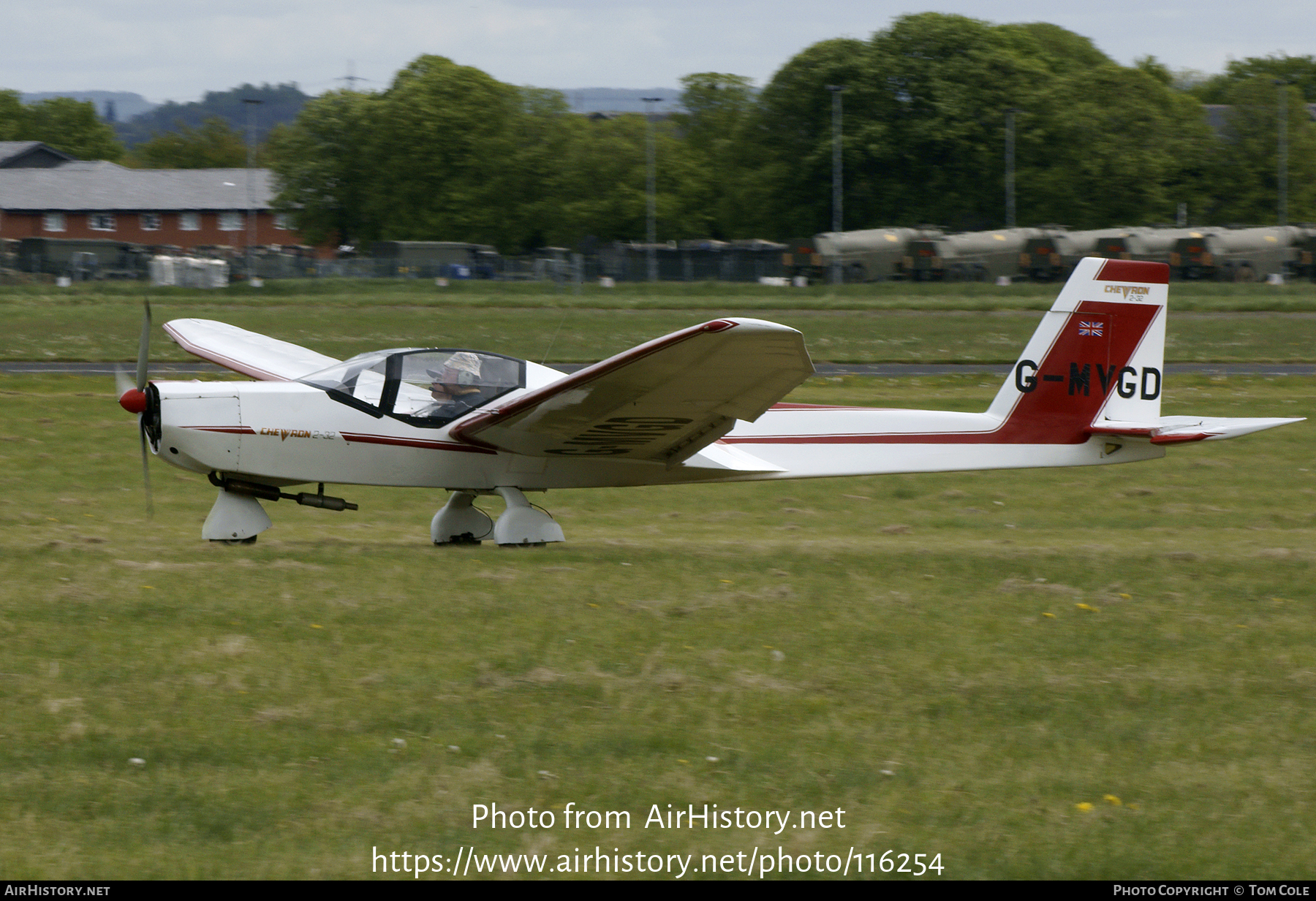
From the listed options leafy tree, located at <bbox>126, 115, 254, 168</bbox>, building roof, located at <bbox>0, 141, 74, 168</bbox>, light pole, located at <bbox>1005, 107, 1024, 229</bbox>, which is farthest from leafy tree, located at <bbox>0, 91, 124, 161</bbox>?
light pole, located at <bbox>1005, 107, 1024, 229</bbox>

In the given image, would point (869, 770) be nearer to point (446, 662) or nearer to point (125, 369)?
point (446, 662)

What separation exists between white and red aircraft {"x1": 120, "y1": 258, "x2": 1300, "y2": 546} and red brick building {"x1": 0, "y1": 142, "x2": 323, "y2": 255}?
8993cm

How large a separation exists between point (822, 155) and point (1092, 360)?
225 ft

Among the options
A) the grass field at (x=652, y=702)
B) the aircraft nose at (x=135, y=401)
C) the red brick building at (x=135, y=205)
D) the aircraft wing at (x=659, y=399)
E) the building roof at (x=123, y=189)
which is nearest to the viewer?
the grass field at (x=652, y=702)

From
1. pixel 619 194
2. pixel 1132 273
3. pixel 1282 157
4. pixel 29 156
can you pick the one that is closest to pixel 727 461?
pixel 1132 273

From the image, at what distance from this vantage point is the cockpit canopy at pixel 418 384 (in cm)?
1081

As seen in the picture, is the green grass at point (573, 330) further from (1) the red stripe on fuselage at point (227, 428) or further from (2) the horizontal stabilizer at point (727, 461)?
(1) the red stripe on fuselage at point (227, 428)

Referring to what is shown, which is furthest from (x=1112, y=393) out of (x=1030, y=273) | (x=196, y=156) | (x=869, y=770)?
(x=196, y=156)

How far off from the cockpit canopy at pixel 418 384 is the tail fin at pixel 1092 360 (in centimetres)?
530

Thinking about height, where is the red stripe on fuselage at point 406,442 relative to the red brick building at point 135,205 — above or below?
below

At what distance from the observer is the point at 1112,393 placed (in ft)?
42.2

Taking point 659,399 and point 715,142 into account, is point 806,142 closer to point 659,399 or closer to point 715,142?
point 715,142

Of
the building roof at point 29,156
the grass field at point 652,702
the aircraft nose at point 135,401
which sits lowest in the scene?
the grass field at point 652,702

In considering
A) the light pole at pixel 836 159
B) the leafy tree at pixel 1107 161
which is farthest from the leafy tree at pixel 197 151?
the leafy tree at pixel 1107 161
